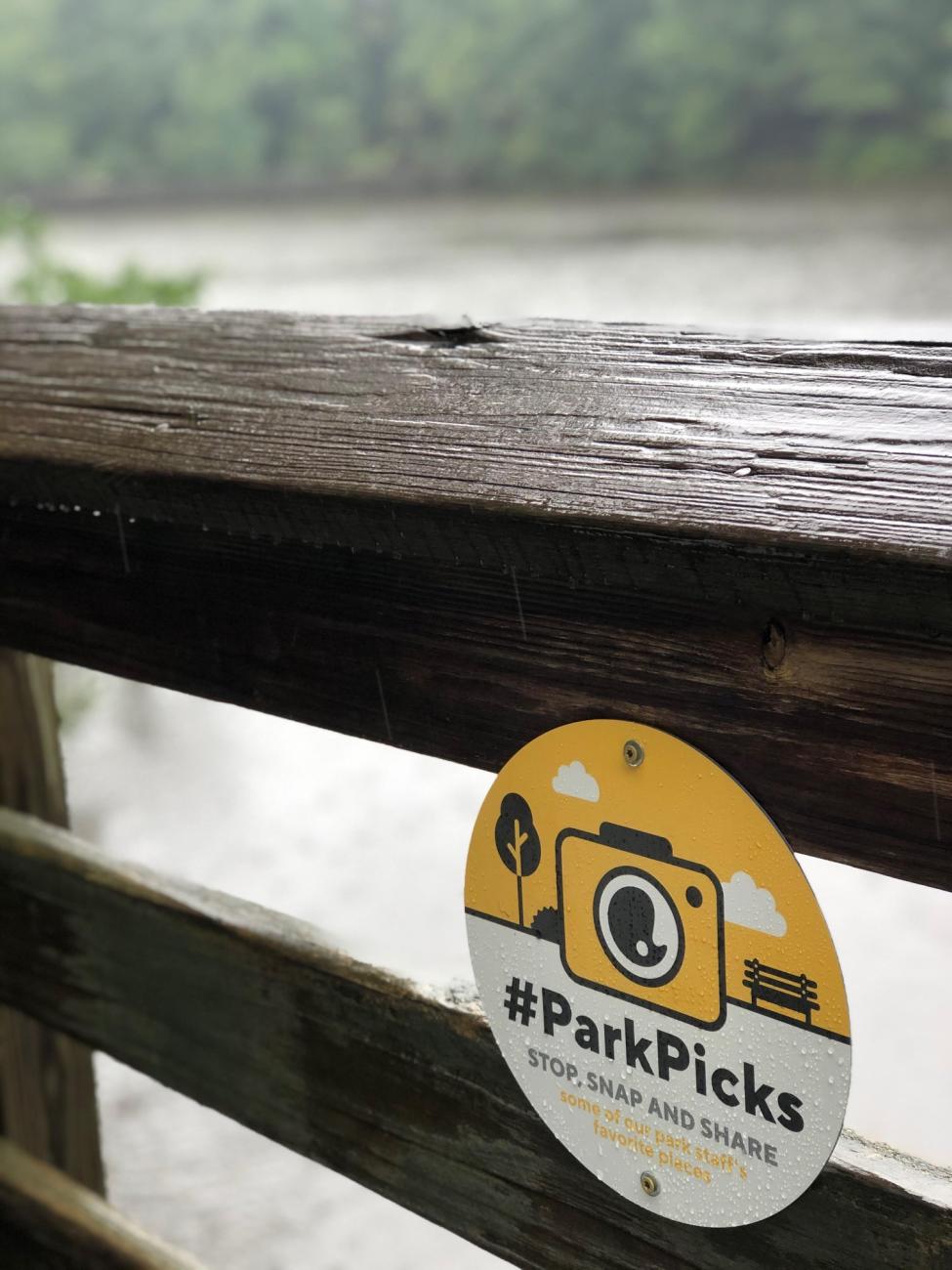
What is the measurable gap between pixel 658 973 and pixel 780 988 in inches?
2.2

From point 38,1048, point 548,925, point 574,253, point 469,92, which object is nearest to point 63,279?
point 38,1048

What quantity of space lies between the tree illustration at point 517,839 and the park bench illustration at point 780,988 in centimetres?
10

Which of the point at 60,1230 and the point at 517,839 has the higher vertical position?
the point at 517,839

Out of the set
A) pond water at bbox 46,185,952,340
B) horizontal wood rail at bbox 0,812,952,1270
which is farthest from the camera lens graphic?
pond water at bbox 46,185,952,340

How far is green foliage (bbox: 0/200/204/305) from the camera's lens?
13.0 feet

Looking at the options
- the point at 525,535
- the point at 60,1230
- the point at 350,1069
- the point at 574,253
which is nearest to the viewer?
the point at 525,535

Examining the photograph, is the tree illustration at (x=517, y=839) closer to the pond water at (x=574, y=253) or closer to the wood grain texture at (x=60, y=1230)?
the wood grain texture at (x=60, y=1230)

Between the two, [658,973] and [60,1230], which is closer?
[658,973]

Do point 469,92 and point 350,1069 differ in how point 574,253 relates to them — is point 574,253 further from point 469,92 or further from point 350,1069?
point 350,1069

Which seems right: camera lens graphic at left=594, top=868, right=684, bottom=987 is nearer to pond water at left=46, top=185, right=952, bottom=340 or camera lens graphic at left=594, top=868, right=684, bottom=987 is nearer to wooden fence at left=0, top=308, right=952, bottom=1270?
wooden fence at left=0, top=308, right=952, bottom=1270

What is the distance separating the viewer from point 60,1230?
88 cm

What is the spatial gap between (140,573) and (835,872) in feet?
10.2

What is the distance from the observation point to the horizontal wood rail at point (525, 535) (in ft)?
1.36

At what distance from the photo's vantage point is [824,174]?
9.80 m
